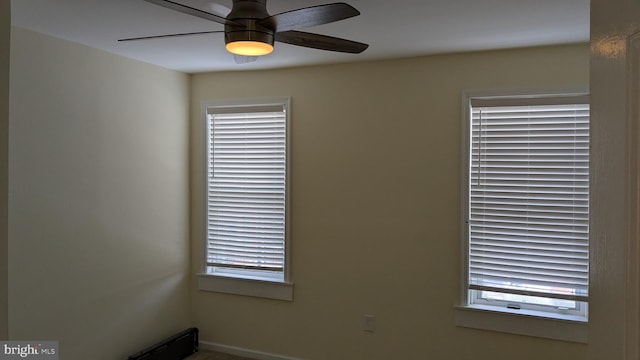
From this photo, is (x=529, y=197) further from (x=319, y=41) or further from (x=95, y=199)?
(x=95, y=199)

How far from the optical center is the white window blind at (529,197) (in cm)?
319

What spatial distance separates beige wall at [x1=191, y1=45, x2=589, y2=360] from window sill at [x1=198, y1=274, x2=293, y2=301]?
3.2 inches

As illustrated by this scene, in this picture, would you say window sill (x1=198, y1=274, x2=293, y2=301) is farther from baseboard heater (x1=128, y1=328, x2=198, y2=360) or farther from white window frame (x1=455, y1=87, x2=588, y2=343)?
white window frame (x1=455, y1=87, x2=588, y2=343)

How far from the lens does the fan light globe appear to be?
2.04m

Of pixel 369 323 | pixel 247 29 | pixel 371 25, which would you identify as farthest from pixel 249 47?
pixel 369 323

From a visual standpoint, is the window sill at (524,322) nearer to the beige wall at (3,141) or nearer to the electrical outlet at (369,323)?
the electrical outlet at (369,323)

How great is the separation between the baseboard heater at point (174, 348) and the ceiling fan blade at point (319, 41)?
274 centimetres

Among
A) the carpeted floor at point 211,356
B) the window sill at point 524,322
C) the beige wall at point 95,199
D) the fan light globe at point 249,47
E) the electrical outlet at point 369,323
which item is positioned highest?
the fan light globe at point 249,47

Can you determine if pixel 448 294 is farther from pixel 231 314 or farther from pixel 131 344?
pixel 131 344

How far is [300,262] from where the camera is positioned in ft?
13.1

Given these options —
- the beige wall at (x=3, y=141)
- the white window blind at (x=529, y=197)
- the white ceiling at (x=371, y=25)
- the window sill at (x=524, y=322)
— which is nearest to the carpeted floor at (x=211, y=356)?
the window sill at (x=524, y=322)

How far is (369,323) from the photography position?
3.76 metres

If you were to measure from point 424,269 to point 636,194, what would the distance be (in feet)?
9.68
